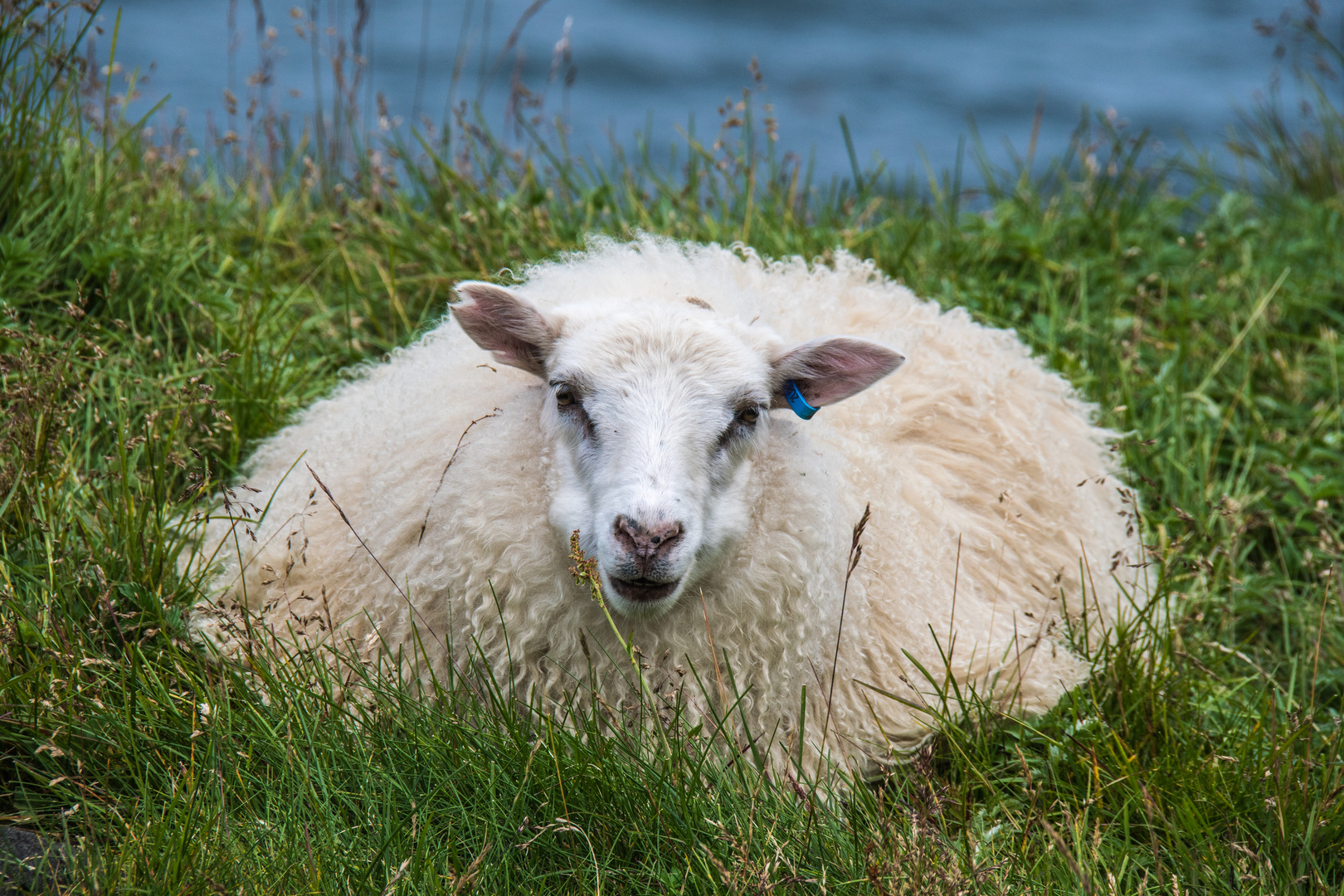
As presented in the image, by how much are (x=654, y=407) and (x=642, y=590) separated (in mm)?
410

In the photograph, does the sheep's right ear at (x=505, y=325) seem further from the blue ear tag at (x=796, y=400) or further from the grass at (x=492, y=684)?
the grass at (x=492, y=684)

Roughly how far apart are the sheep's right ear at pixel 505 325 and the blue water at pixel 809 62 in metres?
8.09

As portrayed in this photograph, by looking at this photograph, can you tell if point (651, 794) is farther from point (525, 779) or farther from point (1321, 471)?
point (1321, 471)

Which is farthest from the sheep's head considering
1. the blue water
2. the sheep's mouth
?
the blue water

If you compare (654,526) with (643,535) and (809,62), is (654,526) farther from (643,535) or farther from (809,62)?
(809,62)

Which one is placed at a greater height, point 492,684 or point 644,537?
point 644,537

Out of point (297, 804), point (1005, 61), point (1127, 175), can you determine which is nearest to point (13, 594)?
point (297, 804)

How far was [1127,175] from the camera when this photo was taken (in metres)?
5.68

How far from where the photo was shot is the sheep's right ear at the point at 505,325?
2.77m

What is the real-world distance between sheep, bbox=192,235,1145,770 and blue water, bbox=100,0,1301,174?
25.5 feet

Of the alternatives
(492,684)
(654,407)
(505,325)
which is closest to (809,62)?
(505,325)

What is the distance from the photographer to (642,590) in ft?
8.25

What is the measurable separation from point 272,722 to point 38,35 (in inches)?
91.7

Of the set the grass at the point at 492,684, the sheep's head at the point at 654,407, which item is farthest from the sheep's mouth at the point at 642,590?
the grass at the point at 492,684
